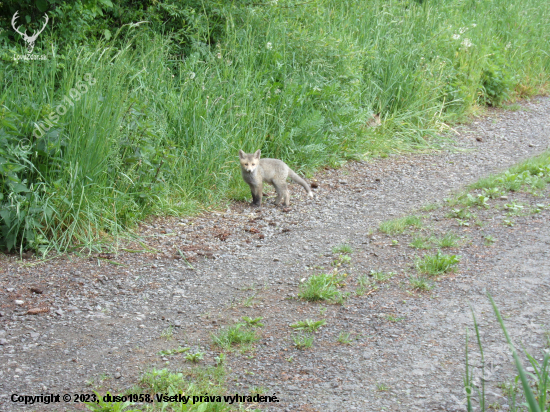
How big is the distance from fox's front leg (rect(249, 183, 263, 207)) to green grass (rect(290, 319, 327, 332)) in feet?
9.02

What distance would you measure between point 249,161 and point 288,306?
2418mm

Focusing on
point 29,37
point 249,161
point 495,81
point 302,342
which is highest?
point 29,37

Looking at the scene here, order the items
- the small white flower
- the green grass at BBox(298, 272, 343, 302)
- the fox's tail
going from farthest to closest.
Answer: the small white flower → the fox's tail → the green grass at BBox(298, 272, 343, 302)

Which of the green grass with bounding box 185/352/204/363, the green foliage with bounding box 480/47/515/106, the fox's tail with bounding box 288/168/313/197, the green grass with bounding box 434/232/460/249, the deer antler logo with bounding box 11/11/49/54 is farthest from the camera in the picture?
the green foliage with bounding box 480/47/515/106

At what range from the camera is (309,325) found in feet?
12.6

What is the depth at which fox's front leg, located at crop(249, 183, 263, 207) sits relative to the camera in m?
6.44

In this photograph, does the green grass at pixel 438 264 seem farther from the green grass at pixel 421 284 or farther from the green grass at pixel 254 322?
the green grass at pixel 254 322

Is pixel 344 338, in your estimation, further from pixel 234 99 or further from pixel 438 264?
pixel 234 99

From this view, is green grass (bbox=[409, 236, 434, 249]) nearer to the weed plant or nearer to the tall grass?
the weed plant

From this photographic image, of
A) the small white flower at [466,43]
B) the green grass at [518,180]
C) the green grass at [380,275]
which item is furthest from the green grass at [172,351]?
the small white flower at [466,43]

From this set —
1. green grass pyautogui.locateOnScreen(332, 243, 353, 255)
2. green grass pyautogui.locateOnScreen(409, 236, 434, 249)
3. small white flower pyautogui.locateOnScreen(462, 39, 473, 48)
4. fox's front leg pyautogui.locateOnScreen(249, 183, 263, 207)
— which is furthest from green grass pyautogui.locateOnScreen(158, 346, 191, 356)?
small white flower pyautogui.locateOnScreen(462, 39, 473, 48)

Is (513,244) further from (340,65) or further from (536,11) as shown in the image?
(536,11)

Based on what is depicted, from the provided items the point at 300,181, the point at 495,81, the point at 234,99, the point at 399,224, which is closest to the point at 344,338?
the point at 399,224

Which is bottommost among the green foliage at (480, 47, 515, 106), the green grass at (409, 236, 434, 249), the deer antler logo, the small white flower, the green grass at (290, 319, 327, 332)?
the green grass at (290, 319, 327, 332)
